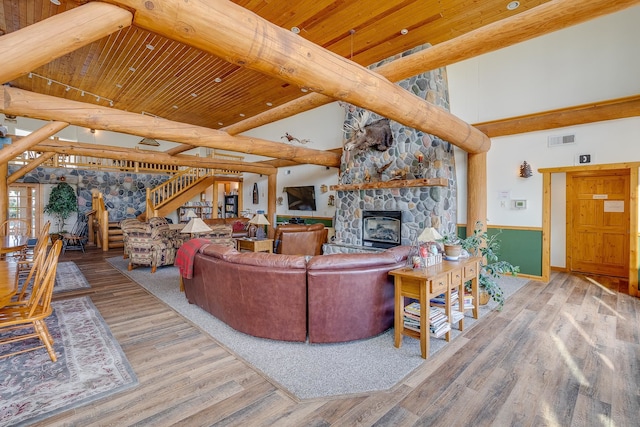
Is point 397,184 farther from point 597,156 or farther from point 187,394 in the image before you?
point 187,394

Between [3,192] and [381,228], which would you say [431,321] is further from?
[3,192]

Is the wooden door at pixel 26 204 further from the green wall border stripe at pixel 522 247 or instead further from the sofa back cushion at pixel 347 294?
the green wall border stripe at pixel 522 247

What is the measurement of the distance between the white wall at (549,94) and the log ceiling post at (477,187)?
9.0 inches

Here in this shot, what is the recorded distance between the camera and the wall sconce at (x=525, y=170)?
5.63m

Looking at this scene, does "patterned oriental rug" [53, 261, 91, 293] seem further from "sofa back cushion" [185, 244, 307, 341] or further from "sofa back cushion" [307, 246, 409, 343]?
"sofa back cushion" [307, 246, 409, 343]

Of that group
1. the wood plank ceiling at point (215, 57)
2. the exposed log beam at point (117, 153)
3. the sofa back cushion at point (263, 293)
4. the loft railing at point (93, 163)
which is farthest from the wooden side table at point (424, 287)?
the loft railing at point (93, 163)

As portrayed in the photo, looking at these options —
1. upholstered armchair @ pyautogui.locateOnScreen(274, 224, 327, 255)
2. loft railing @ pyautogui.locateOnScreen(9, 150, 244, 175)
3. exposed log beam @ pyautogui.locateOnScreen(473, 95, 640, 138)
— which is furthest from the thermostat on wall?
loft railing @ pyautogui.locateOnScreen(9, 150, 244, 175)

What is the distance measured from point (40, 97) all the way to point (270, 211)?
7.46 meters

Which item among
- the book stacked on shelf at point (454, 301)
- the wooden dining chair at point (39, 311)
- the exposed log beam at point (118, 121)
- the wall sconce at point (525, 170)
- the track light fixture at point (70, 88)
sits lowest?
the book stacked on shelf at point (454, 301)

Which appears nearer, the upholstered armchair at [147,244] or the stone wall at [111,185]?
the upholstered armchair at [147,244]

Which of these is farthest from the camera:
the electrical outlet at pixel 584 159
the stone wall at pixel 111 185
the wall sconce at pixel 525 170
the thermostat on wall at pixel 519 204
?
the stone wall at pixel 111 185

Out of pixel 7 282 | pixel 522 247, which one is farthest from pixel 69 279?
pixel 522 247

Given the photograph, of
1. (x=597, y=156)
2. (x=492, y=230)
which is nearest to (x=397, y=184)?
(x=492, y=230)

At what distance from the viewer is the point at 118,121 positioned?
13.4 feet
